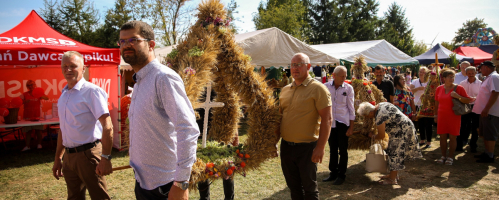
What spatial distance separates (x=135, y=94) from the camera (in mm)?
1856

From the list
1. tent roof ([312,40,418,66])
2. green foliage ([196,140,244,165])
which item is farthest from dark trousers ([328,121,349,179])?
tent roof ([312,40,418,66])

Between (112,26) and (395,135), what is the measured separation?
26166 millimetres

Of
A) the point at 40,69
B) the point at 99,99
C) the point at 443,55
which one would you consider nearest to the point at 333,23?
the point at 443,55

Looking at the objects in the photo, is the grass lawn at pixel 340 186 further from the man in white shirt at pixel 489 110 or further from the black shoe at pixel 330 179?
the man in white shirt at pixel 489 110

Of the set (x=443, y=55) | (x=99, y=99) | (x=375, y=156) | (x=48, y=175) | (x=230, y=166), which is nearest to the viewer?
(x=99, y=99)

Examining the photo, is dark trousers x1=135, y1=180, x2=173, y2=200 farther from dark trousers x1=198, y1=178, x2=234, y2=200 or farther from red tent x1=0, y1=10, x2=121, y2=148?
red tent x1=0, y1=10, x2=121, y2=148

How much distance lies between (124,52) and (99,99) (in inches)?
56.1

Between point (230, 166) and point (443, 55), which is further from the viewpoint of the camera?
point (443, 55)

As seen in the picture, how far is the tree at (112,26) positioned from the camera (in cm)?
2476

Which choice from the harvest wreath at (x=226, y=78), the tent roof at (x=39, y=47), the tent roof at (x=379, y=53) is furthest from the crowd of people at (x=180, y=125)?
the tent roof at (x=379, y=53)

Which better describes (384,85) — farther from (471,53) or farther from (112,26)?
(112,26)

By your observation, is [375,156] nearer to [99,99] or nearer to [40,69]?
[99,99]

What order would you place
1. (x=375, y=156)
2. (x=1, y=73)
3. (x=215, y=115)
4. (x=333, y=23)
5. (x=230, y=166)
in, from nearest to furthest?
1. (x=230, y=166)
2. (x=215, y=115)
3. (x=375, y=156)
4. (x=1, y=73)
5. (x=333, y=23)

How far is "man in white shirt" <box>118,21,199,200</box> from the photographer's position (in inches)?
63.6
